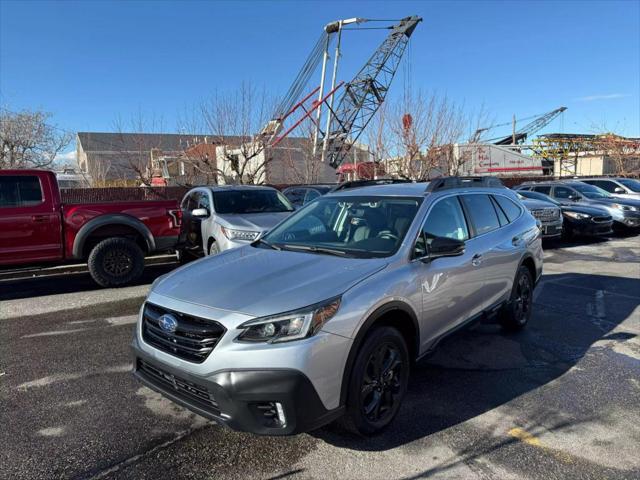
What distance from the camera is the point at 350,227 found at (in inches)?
155

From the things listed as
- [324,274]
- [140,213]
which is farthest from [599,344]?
[140,213]

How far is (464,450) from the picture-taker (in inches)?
117

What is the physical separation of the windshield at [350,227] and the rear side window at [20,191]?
15.4 ft

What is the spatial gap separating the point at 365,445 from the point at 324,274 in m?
1.15

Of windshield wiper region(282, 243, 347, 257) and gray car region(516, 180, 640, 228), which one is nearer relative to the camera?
windshield wiper region(282, 243, 347, 257)

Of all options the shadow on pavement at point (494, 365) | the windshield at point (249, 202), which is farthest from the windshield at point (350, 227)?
the windshield at point (249, 202)

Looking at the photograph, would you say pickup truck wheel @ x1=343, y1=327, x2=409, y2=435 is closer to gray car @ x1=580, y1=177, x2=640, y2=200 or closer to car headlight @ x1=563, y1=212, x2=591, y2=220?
car headlight @ x1=563, y1=212, x2=591, y2=220

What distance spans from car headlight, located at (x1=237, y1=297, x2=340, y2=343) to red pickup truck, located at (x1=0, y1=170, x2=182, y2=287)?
5.60 meters

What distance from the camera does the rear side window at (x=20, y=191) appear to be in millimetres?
6848

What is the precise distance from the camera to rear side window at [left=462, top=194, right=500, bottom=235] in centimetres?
449

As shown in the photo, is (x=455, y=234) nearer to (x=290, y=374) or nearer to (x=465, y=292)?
(x=465, y=292)

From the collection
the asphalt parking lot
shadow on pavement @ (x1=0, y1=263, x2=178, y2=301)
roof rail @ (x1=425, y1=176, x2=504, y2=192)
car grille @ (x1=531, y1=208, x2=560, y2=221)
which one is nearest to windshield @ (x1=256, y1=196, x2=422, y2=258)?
roof rail @ (x1=425, y1=176, x2=504, y2=192)

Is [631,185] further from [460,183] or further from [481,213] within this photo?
[460,183]

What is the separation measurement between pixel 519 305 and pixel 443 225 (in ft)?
6.34
